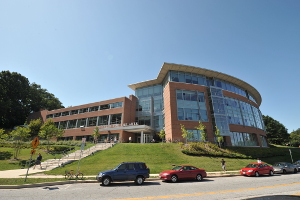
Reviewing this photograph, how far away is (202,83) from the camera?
119 feet

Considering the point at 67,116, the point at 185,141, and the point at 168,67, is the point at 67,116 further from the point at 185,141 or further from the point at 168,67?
the point at 185,141

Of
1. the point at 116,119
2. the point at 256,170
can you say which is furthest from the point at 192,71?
the point at 256,170

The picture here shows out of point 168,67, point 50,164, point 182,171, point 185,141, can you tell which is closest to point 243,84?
point 168,67

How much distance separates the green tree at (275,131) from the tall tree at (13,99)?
96.0m

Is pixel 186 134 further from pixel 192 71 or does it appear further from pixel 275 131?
pixel 275 131

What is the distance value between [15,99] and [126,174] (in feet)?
194

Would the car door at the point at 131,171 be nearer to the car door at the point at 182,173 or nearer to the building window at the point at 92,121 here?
the car door at the point at 182,173

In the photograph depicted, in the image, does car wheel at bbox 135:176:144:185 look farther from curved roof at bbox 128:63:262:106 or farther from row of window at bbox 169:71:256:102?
curved roof at bbox 128:63:262:106

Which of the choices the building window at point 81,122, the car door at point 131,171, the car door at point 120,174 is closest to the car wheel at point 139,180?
the car door at point 131,171

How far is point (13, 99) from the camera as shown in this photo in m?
51.4

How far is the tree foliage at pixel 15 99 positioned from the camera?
4844 cm

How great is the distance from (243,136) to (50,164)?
36999 millimetres

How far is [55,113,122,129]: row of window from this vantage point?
37.9 meters

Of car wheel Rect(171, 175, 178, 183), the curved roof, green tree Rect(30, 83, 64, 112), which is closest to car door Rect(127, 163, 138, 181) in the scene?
car wheel Rect(171, 175, 178, 183)
